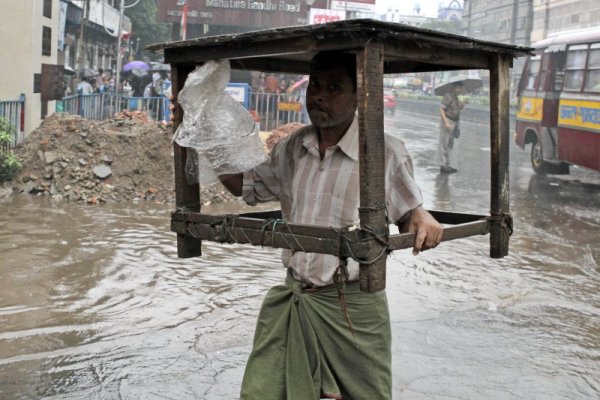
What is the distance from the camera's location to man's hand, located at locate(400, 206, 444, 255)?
2.50m

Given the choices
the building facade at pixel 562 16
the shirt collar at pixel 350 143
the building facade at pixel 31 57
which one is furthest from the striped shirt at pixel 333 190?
the building facade at pixel 562 16

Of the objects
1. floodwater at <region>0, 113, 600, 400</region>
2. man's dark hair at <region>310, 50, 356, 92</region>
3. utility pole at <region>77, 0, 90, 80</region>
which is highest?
utility pole at <region>77, 0, 90, 80</region>

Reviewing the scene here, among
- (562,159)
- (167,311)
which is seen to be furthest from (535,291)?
(562,159)

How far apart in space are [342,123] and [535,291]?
4.19m

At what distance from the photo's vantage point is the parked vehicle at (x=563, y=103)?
42.0ft

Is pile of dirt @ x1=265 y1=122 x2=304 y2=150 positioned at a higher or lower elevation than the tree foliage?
lower

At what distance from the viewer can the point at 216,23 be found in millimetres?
26656

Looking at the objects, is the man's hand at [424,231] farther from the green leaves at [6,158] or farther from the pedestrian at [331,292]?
the green leaves at [6,158]

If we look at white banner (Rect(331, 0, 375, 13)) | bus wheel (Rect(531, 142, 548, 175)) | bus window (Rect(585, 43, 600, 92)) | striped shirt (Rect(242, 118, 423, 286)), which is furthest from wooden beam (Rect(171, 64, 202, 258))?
white banner (Rect(331, 0, 375, 13))

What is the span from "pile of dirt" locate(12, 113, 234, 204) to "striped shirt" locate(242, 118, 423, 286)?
7577mm

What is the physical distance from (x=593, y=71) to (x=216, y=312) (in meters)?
10.2

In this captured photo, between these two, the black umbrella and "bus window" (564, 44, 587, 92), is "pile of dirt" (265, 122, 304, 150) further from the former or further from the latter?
"bus window" (564, 44, 587, 92)

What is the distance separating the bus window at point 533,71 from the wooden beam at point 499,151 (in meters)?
13.4

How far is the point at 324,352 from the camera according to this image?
2.67m
